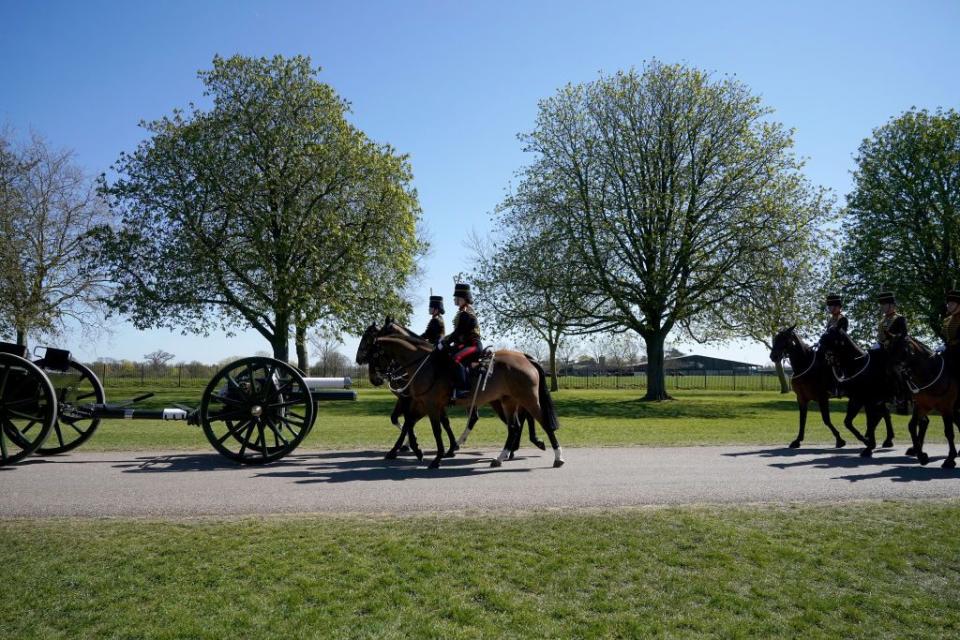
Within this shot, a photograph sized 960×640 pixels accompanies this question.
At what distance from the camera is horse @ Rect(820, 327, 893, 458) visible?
12.4m

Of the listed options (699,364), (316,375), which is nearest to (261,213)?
(316,375)

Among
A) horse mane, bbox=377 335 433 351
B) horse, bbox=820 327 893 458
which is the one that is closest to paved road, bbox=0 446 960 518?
horse, bbox=820 327 893 458

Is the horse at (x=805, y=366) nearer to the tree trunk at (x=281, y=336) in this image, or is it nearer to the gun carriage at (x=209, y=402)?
the gun carriage at (x=209, y=402)

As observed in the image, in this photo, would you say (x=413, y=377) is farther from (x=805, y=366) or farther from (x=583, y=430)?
(x=805, y=366)

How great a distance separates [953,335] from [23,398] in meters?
14.0

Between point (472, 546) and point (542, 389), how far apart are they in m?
4.97

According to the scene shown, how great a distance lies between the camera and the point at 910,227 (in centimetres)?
2948

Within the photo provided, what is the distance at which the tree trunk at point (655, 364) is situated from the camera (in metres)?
30.3

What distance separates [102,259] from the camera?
27781mm

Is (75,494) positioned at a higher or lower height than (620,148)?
lower

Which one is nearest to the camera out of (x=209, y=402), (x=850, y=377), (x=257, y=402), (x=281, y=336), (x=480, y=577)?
(x=480, y=577)

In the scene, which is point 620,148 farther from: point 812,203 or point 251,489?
point 251,489

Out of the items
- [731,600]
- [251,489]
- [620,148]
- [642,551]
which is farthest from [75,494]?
[620,148]

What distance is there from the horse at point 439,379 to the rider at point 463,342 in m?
0.16
